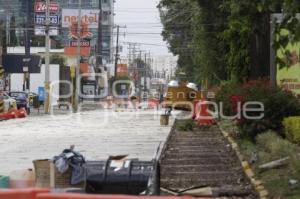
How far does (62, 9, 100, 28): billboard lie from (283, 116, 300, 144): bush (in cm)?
4690

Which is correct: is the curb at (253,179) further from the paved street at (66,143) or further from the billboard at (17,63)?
the billboard at (17,63)

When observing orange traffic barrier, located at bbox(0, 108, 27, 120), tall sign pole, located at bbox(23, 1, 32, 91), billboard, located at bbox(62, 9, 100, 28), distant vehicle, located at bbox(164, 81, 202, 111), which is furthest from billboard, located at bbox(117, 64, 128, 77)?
orange traffic barrier, located at bbox(0, 108, 27, 120)

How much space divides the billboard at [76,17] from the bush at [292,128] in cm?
4690

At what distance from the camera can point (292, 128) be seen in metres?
15.9

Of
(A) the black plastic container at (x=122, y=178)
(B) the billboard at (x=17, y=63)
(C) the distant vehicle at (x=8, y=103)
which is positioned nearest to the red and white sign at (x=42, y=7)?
(C) the distant vehicle at (x=8, y=103)

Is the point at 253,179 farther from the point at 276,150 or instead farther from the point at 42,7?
the point at 42,7

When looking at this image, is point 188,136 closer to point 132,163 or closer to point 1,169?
point 1,169

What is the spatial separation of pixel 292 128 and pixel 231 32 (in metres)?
13.7

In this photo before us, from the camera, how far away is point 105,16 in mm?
93812

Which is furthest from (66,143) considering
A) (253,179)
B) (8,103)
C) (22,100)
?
(22,100)

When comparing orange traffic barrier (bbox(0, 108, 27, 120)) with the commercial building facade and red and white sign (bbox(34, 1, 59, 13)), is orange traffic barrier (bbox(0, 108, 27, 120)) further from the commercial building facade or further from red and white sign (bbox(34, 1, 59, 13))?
the commercial building facade

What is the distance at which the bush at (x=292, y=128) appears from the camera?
1534cm

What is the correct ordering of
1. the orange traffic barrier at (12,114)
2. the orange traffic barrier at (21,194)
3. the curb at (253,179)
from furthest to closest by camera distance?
the orange traffic barrier at (12,114), the curb at (253,179), the orange traffic barrier at (21,194)

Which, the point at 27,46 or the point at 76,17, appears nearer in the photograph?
the point at 76,17
